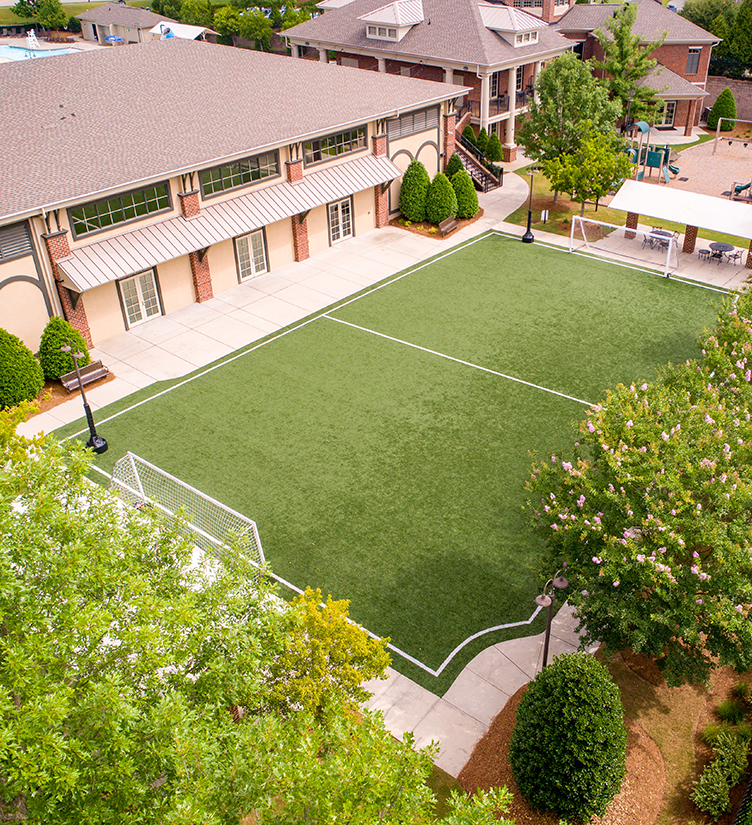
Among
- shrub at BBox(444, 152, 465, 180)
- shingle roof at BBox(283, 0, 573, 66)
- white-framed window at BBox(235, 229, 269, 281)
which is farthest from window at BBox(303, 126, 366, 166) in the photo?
shingle roof at BBox(283, 0, 573, 66)

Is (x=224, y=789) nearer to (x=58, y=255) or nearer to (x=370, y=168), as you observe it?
(x=58, y=255)

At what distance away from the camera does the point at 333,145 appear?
120 ft

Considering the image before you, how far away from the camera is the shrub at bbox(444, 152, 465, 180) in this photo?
4181 cm

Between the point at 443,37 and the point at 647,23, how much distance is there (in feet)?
64.5

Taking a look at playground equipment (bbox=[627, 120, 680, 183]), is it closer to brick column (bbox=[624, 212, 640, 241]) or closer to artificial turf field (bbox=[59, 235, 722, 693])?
brick column (bbox=[624, 212, 640, 241])

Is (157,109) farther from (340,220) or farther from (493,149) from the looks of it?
(493,149)

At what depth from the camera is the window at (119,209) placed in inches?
1102

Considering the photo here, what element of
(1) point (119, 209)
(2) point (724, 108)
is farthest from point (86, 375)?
(2) point (724, 108)

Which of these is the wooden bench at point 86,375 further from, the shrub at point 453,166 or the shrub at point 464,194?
the shrub at point 453,166

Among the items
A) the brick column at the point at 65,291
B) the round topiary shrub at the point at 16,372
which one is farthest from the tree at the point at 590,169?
the round topiary shrub at the point at 16,372

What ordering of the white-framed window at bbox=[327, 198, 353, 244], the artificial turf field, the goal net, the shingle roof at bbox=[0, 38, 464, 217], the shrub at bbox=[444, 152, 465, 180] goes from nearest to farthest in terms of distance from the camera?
the goal net → the artificial turf field → the shingle roof at bbox=[0, 38, 464, 217] → the white-framed window at bbox=[327, 198, 353, 244] → the shrub at bbox=[444, 152, 465, 180]

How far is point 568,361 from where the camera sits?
28.8 metres

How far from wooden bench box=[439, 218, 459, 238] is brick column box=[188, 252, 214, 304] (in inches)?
493

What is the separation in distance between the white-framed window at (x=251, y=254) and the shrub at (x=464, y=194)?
11318 millimetres
